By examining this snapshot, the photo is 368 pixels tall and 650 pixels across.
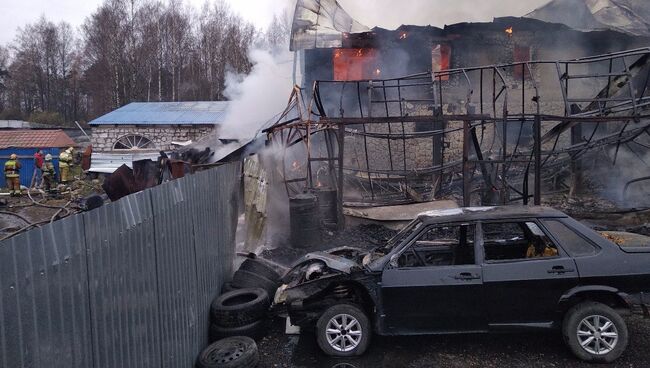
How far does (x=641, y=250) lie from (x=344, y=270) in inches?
117

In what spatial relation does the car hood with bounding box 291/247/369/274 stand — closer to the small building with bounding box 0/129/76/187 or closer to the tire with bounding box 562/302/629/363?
the tire with bounding box 562/302/629/363

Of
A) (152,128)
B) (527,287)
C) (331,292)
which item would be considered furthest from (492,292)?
(152,128)

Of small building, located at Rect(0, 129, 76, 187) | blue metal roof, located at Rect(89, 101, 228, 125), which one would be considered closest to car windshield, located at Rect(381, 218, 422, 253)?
blue metal roof, located at Rect(89, 101, 228, 125)

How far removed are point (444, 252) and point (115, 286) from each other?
3.74 meters

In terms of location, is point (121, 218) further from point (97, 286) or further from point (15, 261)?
point (15, 261)

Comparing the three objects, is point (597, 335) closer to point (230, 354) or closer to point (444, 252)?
point (444, 252)

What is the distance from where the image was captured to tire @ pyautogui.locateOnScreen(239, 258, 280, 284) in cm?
636

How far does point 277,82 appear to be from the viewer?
78.0 ft

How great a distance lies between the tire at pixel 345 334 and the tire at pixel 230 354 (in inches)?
28.6

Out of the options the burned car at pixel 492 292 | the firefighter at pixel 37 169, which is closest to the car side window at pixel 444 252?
the burned car at pixel 492 292

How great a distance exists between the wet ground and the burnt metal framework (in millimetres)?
4246

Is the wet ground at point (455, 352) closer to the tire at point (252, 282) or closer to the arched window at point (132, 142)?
the tire at point (252, 282)

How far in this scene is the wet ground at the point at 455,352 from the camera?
455cm

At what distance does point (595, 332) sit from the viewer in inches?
173
